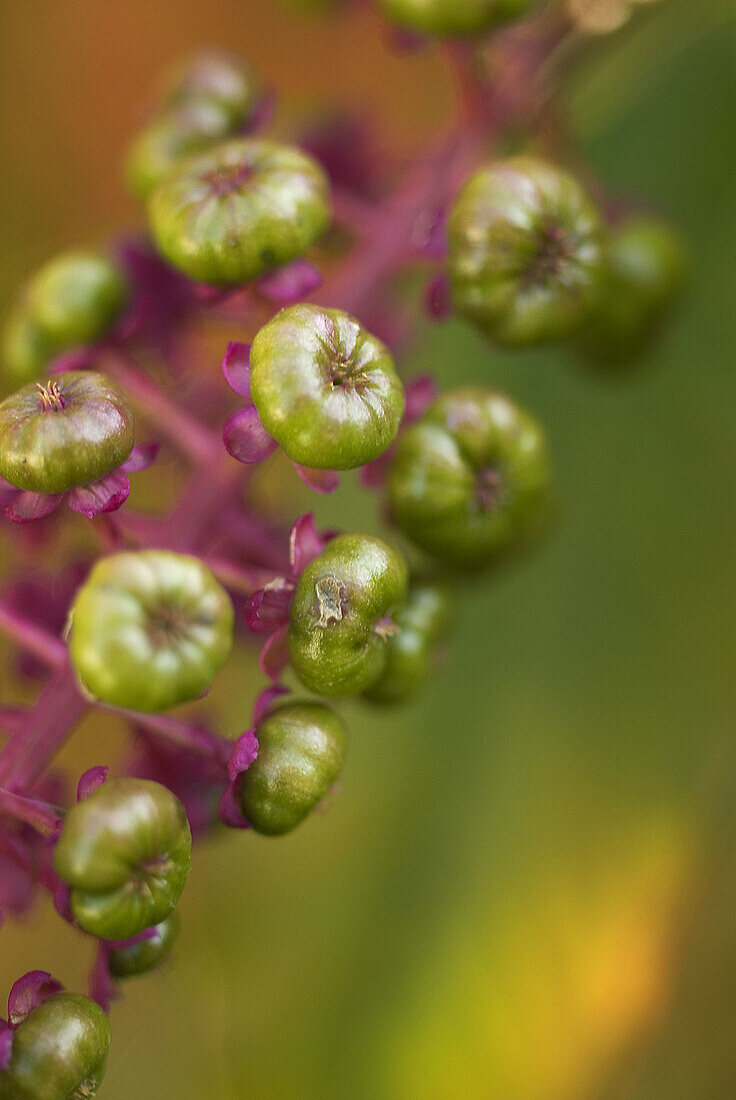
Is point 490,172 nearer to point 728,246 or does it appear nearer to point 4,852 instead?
point 728,246

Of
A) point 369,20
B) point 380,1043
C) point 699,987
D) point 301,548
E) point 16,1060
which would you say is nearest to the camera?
point 16,1060

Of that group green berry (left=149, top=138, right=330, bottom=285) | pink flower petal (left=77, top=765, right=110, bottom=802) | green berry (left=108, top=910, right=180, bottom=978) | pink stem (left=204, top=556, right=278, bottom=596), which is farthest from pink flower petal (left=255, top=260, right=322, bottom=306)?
green berry (left=108, top=910, right=180, bottom=978)

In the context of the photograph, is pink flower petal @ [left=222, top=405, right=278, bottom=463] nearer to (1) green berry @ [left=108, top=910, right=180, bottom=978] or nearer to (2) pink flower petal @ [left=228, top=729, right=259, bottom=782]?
(2) pink flower petal @ [left=228, top=729, right=259, bottom=782]

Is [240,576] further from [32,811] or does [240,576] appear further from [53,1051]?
[53,1051]

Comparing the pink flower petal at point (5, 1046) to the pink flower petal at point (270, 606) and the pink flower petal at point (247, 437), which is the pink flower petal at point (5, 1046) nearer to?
the pink flower petal at point (270, 606)

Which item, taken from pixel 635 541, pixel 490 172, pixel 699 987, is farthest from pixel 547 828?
pixel 490 172

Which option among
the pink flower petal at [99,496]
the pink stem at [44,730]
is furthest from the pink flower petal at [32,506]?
the pink stem at [44,730]
